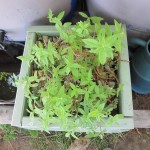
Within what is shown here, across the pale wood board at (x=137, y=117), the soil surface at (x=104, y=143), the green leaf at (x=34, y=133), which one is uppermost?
the pale wood board at (x=137, y=117)

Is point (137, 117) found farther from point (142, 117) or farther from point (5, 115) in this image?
point (5, 115)

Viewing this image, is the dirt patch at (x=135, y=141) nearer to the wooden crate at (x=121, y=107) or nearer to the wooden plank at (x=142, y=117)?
the wooden plank at (x=142, y=117)

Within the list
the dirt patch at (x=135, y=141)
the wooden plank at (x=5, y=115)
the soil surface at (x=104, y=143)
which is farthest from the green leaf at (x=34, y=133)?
the dirt patch at (x=135, y=141)

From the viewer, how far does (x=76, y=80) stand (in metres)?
0.92

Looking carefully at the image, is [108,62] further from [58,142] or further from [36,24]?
[58,142]

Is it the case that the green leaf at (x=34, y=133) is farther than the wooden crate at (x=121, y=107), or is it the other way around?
the green leaf at (x=34, y=133)

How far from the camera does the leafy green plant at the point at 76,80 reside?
830mm

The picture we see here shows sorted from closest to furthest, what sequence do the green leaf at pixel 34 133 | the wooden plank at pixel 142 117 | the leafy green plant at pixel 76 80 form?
the leafy green plant at pixel 76 80, the wooden plank at pixel 142 117, the green leaf at pixel 34 133

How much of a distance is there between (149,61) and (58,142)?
0.64 metres

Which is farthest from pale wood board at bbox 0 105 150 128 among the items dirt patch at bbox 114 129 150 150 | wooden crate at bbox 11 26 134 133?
wooden crate at bbox 11 26 134 133

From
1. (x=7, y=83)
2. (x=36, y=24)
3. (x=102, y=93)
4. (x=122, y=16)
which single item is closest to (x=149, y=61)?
(x=122, y=16)

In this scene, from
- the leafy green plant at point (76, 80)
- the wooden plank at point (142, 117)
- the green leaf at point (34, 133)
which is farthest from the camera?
the green leaf at point (34, 133)

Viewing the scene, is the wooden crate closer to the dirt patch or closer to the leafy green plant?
the leafy green plant

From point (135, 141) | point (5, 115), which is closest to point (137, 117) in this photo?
point (135, 141)
